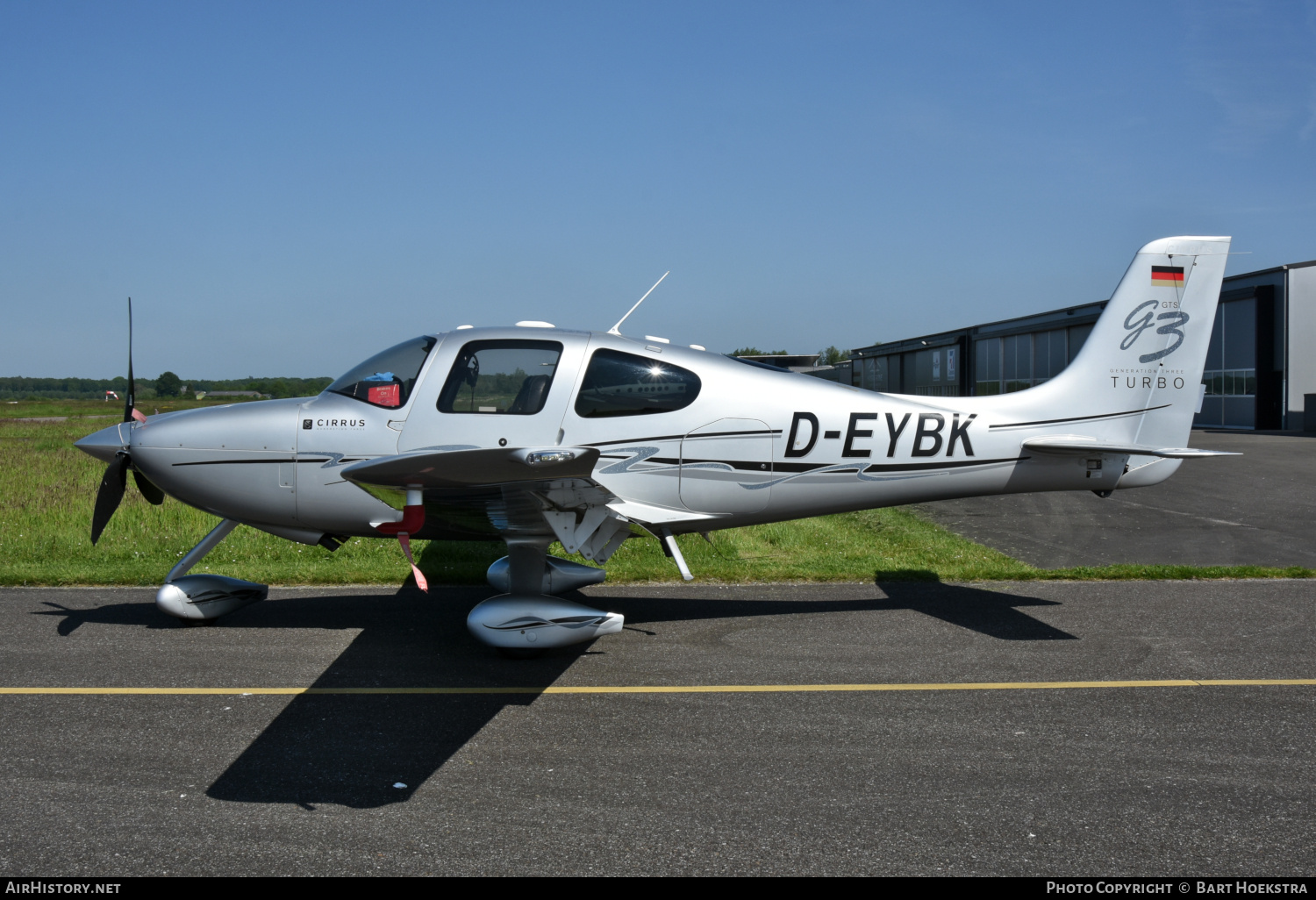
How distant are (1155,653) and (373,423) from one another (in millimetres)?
5582

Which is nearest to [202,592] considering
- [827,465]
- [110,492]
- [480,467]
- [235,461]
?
[110,492]

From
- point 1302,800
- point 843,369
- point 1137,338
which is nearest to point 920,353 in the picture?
point 843,369

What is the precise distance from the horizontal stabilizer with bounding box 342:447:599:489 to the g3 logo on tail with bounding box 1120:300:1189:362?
16.6 ft

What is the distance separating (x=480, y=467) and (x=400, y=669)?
2076 millimetres

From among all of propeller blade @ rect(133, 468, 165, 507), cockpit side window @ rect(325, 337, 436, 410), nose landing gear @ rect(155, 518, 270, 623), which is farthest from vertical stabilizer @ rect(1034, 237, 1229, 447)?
propeller blade @ rect(133, 468, 165, 507)

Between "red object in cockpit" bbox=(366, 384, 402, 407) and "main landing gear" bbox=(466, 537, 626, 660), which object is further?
"red object in cockpit" bbox=(366, 384, 402, 407)

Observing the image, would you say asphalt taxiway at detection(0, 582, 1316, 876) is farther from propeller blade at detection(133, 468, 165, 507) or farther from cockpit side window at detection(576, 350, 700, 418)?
cockpit side window at detection(576, 350, 700, 418)

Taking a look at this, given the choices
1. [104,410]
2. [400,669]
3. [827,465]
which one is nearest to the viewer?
[400,669]

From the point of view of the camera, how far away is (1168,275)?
723 centimetres

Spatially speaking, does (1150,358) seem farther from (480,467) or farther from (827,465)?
(480,467)

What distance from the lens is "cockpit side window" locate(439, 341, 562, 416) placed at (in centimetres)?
639

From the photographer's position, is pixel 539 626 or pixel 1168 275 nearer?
pixel 539 626

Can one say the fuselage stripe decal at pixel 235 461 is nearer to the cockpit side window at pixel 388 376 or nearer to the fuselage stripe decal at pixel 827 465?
the cockpit side window at pixel 388 376

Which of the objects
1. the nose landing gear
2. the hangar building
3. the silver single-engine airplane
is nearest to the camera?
the silver single-engine airplane
